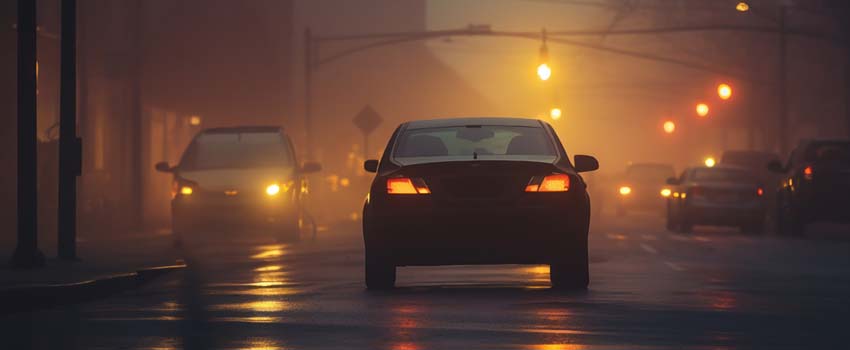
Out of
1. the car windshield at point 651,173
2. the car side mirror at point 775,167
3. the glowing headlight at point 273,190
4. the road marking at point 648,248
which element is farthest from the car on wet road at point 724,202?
the car windshield at point 651,173

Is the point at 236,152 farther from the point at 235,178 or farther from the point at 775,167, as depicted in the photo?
the point at 775,167

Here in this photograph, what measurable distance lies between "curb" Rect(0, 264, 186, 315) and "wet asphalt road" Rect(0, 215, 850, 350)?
0.29 metres

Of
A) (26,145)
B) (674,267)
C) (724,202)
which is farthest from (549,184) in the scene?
(724,202)

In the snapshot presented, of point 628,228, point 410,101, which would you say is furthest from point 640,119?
point 628,228

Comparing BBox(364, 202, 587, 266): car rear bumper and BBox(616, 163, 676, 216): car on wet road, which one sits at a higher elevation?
BBox(364, 202, 587, 266): car rear bumper

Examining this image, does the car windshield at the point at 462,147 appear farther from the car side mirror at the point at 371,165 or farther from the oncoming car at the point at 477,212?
the car side mirror at the point at 371,165

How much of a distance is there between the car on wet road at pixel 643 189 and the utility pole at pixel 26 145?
31970 millimetres

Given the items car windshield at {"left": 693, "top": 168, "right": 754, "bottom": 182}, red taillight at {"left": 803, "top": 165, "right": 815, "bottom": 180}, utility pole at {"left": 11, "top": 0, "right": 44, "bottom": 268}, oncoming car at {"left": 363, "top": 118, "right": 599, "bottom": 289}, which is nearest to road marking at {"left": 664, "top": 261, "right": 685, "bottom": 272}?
oncoming car at {"left": 363, "top": 118, "right": 599, "bottom": 289}

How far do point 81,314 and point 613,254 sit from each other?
1085cm

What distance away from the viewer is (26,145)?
1666cm

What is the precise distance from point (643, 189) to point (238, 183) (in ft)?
76.7

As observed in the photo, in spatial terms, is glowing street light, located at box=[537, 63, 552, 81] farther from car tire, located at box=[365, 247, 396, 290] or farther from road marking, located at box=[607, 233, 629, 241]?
car tire, located at box=[365, 247, 396, 290]

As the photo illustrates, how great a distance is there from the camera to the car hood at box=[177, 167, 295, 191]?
2638 cm

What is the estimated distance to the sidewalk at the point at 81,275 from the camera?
13.8 m
